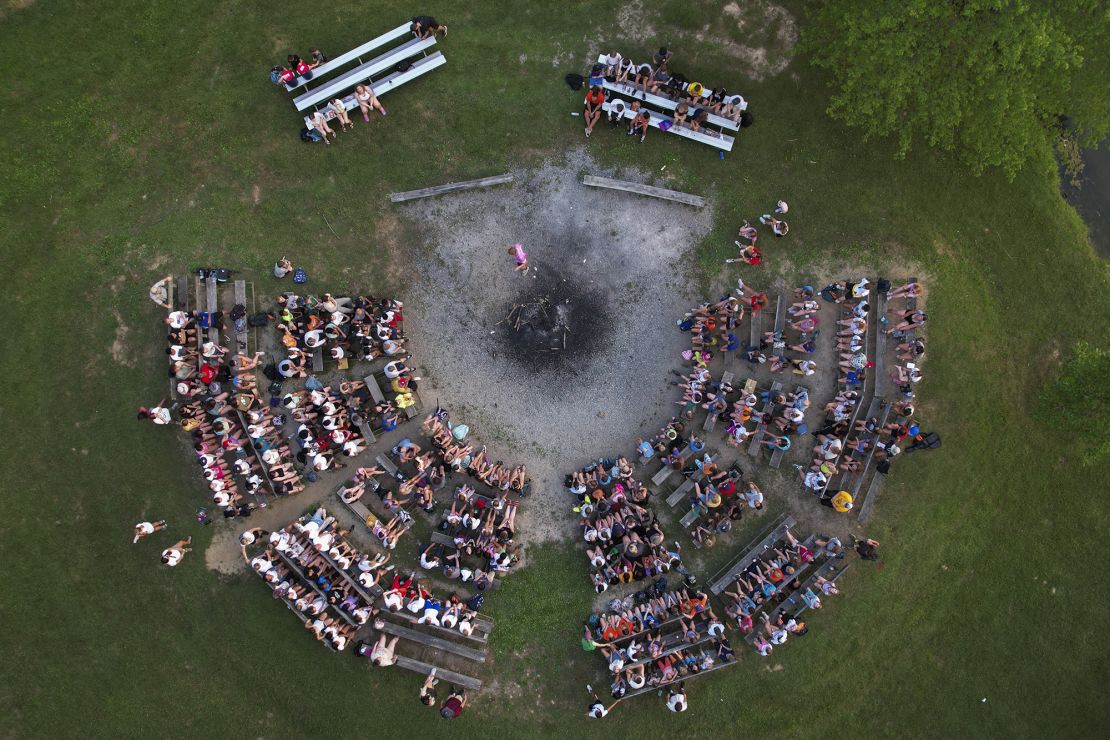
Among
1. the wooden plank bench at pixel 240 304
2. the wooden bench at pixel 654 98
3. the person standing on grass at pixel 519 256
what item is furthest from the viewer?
the wooden bench at pixel 654 98

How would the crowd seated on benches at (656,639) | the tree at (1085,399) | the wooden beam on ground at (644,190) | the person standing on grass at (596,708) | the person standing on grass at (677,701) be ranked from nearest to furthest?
the tree at (1085,399) < the person standing on grass at (596,708) < the person standing on grass at (677,701) < the crowd seated on benches at (656,639) < the wooden beam on ground at (644,190)

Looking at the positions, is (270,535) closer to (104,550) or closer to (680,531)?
(104,550)

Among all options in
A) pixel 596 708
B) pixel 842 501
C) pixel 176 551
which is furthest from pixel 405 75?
pixel 596 708

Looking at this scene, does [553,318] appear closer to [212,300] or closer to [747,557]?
[747,557]

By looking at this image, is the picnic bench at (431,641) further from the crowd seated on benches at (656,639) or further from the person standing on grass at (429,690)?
the crowd seated on benches at (656,639)

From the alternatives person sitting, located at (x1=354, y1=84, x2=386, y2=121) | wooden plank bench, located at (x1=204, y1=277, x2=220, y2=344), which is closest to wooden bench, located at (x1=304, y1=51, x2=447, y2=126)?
person sitting, located at (x1=354, y1=84, x2=386, y2=121)

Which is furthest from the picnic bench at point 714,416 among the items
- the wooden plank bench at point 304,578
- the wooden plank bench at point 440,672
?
the wooden plank bench at point 304,578
